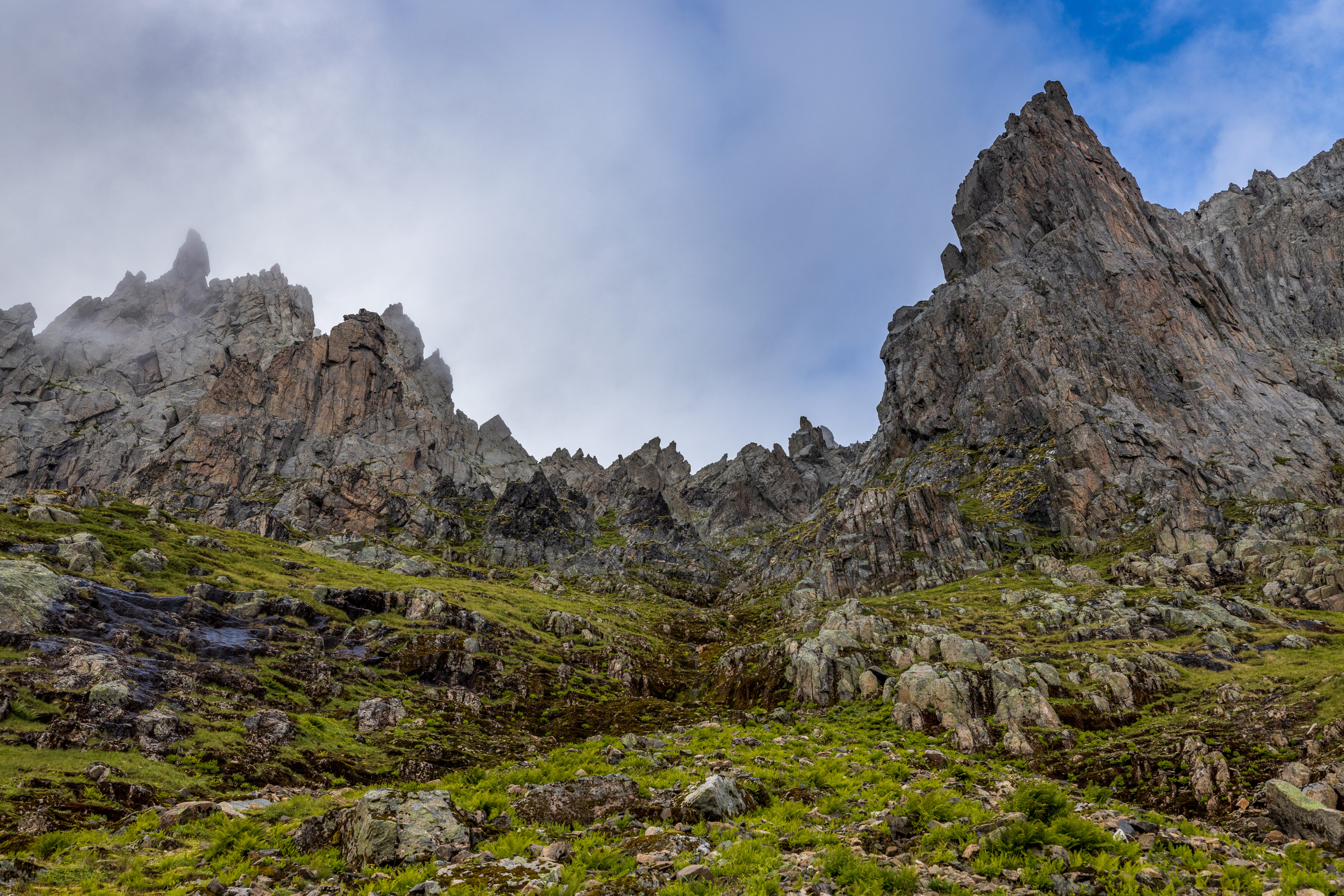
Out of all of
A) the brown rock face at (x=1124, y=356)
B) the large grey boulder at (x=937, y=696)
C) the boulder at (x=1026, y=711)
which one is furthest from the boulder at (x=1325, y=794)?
the brown rock face at (x=1124, y=356)

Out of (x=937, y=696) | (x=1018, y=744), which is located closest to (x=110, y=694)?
(x=937, y=696)

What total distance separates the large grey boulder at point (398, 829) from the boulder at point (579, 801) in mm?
2429

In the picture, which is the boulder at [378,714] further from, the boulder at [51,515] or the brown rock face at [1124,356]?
the brown rock face at [1124,356]

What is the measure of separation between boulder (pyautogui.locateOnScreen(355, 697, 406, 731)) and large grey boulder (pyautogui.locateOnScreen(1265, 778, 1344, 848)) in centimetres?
4434

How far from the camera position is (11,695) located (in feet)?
86.4

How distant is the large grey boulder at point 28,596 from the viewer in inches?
1347

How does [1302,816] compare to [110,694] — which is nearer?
[1302,816]

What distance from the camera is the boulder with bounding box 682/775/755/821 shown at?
57.9 ft

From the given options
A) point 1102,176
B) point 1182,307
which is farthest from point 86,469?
point 1102,176

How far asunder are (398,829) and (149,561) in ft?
192

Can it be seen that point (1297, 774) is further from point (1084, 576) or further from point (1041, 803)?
point (1084, 576)

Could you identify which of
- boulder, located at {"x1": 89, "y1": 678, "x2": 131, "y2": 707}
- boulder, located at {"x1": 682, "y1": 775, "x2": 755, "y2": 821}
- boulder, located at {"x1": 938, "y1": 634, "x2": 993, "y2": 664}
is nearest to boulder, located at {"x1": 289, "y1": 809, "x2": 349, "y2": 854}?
boulder, located at {"x1": 682, "y1": 775, "x2": 755, "y2": 821}

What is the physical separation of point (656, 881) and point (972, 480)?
154 m

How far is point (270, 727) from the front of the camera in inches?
1278
